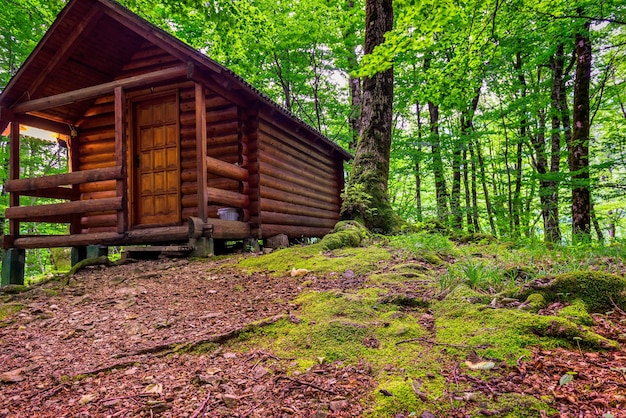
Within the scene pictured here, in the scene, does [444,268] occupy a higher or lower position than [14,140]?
lower

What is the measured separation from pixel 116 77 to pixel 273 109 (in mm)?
3702

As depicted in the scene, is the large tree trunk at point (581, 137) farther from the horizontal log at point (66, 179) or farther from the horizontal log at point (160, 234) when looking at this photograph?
the horizontal log at point (66, 179)

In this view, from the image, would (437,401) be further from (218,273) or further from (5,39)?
(5,39)

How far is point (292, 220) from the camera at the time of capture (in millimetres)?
9500

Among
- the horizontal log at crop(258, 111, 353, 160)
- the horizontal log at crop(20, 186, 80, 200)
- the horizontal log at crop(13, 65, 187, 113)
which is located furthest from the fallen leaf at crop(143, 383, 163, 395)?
the horizontal log at crop(20, 186, 80, 200)

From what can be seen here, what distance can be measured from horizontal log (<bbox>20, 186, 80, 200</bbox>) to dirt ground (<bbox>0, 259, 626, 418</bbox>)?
16.7 ft

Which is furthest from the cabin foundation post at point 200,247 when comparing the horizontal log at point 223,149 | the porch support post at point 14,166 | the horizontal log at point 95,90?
the porch support post at point 14,166

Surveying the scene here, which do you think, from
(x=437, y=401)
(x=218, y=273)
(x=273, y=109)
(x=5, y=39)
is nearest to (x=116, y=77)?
(x=273, y=109)

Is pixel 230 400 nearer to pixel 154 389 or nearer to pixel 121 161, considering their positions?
pixel 154 389

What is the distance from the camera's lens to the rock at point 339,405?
1712 millimetres

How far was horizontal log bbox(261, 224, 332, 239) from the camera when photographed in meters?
8.09

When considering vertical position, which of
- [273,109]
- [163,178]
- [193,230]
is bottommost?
[193,230]

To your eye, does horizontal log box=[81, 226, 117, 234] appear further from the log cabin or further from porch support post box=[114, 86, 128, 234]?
porch support post box=[114, 86, 128, 234]

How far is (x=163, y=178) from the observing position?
7.68m
